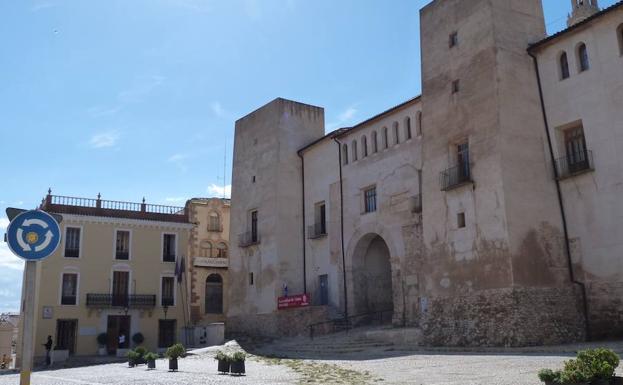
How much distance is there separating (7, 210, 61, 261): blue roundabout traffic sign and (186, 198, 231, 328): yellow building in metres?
33.5

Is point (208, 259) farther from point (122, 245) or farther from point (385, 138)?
point (385, 138)

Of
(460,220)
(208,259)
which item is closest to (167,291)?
(208,259)

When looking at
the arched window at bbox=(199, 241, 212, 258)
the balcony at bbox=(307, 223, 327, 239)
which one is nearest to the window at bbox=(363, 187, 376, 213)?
Answer: the balcony at bbox=(307, 223, 327, 239)

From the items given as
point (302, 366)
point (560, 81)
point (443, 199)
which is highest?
point (560, 81)

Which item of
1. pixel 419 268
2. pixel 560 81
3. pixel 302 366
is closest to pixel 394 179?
pixel 419 268

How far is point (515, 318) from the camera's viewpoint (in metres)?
18.6

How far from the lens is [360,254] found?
96.2ft

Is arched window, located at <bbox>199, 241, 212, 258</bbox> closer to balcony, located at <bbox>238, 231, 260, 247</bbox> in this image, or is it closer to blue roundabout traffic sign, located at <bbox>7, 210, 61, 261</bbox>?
balcony, located at <bbox>238, 231, 260, 247</bbox>

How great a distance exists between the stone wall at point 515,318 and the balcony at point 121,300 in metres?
19.4

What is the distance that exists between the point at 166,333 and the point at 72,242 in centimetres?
716

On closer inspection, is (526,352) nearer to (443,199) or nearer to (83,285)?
(443,199)

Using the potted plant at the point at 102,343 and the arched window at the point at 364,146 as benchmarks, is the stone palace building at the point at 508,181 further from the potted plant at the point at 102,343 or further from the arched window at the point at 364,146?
the potted plant at the point at 102,343

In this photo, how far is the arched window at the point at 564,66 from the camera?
20844mm

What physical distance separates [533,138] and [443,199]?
359 cm
